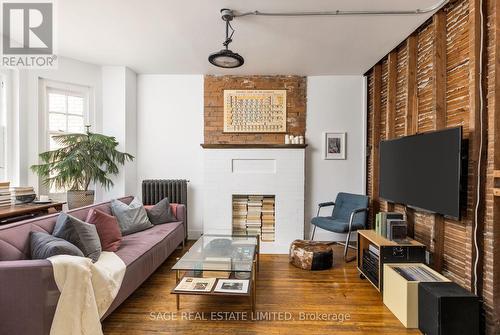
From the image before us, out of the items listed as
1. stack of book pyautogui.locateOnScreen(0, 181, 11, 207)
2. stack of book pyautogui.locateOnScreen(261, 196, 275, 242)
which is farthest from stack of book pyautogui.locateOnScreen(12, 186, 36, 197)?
stack of book pyautogui.locateOnScreen(261, 196, 275, 242)

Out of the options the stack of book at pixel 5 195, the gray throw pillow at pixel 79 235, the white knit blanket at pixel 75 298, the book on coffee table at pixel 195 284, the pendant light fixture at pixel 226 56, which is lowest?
the book on coffee table at pixel 195 284

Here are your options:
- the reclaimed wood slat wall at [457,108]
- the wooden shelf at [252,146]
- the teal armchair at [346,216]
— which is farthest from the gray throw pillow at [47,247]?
the reclaimed wood slat wall at [457,108]

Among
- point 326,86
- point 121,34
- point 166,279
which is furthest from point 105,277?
point 326,86

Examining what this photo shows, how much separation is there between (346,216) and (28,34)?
4.41 meters

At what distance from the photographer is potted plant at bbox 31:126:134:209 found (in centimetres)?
329

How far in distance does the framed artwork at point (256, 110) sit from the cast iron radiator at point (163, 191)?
4.10ft

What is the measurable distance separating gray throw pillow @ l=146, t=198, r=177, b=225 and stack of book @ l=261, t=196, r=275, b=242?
130 cm

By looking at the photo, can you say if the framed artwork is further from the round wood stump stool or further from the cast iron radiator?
the round wood stump stool

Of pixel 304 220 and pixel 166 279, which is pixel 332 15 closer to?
pixel 304 220

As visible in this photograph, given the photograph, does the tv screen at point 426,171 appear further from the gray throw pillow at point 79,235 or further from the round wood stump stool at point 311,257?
the gray throw pillow at point 79,235

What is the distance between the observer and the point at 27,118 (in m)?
3.30

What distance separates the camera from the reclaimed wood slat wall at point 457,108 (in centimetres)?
190

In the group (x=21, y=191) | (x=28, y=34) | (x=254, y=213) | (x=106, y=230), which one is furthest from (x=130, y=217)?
(x=28, y=34)

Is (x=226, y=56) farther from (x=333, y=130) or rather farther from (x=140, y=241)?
(x=333, y=130)
